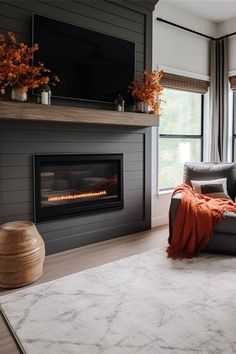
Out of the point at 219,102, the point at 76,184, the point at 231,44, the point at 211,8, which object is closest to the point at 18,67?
the point at 76,184

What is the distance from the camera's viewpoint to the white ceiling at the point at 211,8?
3875 mm

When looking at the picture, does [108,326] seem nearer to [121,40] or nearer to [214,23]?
[121,40]

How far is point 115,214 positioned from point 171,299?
1526mm

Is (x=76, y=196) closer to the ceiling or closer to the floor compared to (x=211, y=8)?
closer to the floor

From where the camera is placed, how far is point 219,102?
14.8ft

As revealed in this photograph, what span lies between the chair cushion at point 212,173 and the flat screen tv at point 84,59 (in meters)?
1.21

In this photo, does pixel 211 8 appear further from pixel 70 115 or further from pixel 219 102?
pixel 70 115

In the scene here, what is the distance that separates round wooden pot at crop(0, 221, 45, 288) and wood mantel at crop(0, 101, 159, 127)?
37.0 inches

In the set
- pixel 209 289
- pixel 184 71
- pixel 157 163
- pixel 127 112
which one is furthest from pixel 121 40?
pixel 209 289

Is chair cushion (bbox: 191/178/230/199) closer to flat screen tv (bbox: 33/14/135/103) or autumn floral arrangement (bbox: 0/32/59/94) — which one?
flat screen tv (bbox: 33/14/135/103)

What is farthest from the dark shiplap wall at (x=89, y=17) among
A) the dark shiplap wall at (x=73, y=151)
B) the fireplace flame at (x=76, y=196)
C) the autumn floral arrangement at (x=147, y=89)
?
the fireplace flame at (x=76, y=196)

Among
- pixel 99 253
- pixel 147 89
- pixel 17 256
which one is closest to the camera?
pixel 17 256

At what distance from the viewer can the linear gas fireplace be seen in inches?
114

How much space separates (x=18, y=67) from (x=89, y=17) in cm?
116
